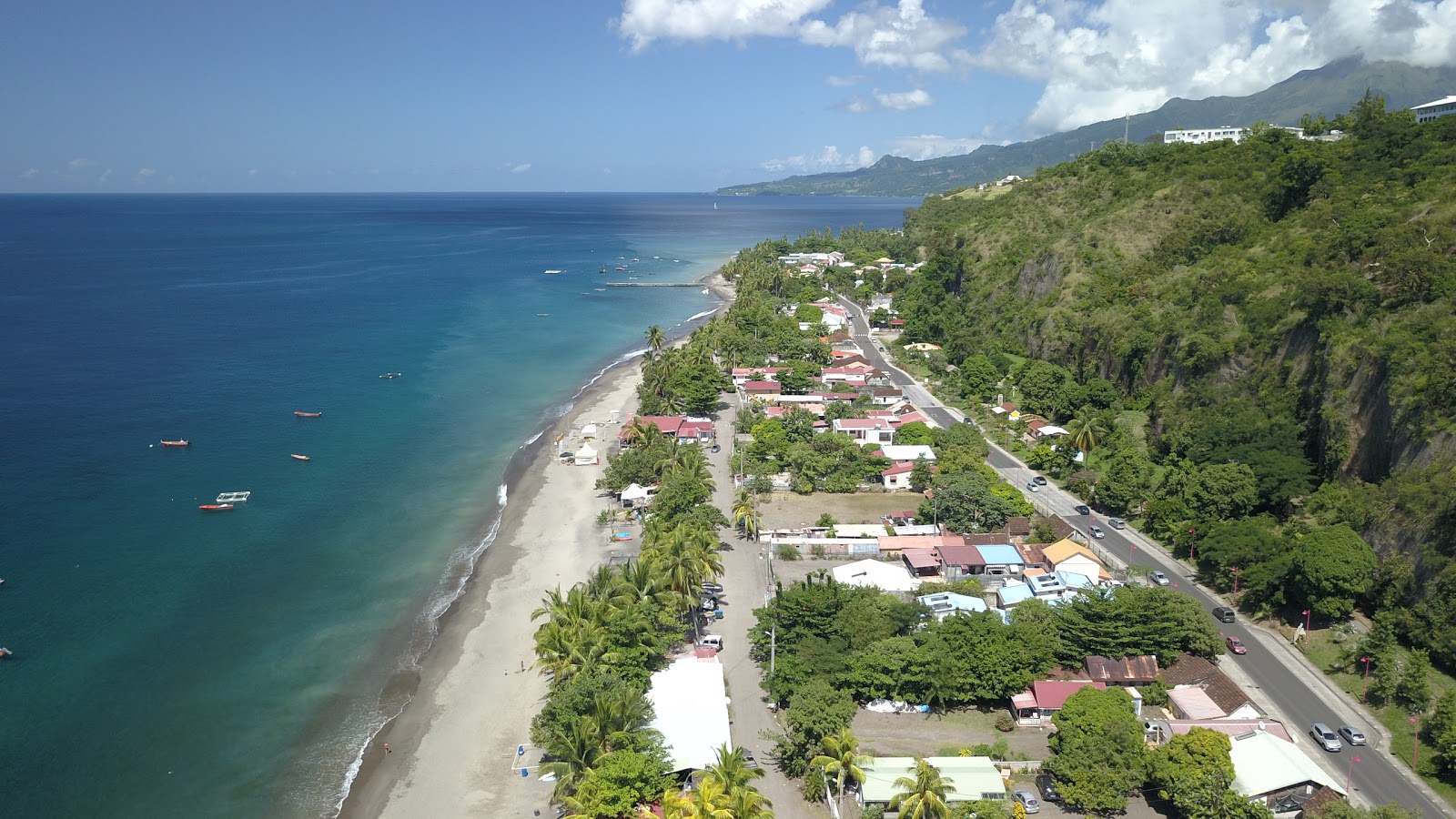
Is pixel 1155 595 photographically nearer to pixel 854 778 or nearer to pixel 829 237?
pixel 854 778

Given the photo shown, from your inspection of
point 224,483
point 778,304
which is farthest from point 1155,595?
point 778,304

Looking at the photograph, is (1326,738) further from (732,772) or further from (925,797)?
(732,772)

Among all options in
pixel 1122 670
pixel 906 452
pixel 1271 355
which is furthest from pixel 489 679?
pixel 1271 355

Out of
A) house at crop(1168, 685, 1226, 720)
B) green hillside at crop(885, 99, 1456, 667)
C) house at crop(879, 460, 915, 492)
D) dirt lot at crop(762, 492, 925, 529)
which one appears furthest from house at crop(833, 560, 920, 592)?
green hillside at crop(885, 99, 1456, 667)

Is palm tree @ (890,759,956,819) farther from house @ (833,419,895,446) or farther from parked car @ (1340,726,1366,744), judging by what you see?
house @ (833,419,895,446)

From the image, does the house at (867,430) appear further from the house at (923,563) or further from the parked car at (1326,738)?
the parked car at (1326,738)

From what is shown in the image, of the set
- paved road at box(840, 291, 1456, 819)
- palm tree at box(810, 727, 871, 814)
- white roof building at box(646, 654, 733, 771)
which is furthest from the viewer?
white roof building at box(646, 654, 733, 771)
